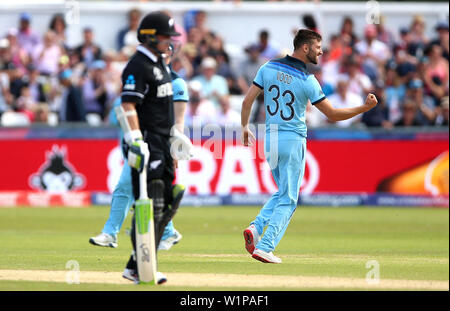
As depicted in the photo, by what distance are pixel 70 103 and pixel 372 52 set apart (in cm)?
721

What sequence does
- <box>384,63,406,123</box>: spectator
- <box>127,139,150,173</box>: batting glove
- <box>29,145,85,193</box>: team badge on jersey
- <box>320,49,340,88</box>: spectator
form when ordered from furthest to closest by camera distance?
<box>320,49,340,88</box>: spectator → <box>384,63,406,123</box>: spectator → <box>29,145,85,193</box>: team badge on jersey → <box>127,139,150,173</box>: batting glove

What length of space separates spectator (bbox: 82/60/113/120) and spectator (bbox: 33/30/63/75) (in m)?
1.11

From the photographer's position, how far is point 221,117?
18.8 metres

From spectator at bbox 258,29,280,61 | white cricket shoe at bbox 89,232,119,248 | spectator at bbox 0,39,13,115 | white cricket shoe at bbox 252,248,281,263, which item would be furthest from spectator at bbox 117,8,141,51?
white cricket shoe at bbox 252,248,281,263

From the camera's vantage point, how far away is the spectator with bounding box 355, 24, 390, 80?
20.5m

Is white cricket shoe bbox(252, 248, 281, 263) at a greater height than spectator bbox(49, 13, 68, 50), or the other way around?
spectator bbox(49, 13, 68, 50)

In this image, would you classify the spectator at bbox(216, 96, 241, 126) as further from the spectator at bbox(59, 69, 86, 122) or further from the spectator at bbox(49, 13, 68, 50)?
the spectator at bbox(49, 13, 68, 50)

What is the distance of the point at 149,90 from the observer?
795 cm

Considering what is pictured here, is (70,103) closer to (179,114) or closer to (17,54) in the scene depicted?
(17,54)

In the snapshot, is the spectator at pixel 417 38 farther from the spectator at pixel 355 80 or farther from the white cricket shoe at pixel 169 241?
the white cricket shoe at pixel 169 241

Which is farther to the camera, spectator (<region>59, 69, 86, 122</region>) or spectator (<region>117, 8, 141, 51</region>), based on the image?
spectator (<region>117, 8, 141, 51</region>)

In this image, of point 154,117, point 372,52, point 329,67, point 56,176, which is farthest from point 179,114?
point 372,52

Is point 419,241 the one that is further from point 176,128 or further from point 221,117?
point 221,117
